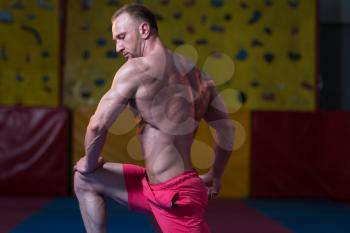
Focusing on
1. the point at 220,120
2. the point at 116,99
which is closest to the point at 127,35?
the point at 116,99

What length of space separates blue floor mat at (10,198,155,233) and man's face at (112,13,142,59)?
2.15m

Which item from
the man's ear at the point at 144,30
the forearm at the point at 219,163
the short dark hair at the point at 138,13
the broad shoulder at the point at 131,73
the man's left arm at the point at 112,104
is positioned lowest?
the forearm at the point at 219,163

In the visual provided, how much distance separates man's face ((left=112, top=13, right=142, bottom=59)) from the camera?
91.9 inches

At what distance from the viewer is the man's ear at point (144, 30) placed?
234cm

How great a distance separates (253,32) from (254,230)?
299 centimetres

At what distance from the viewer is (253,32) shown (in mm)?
6812

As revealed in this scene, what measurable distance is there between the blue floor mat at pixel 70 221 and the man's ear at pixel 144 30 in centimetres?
219

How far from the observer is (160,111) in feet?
7.68

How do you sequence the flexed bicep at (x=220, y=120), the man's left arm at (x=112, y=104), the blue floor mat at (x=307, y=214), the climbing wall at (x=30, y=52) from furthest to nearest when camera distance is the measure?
the climbing wall at (x=30, y=52) < the blue floor mat at (x=307, y=214) < the flexed bicep at (x=220, y=120) < the man's left arm at (x=112, y=104)

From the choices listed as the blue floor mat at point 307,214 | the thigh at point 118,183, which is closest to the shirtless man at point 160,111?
the thigh at point 118,183

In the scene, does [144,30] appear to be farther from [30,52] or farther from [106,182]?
[30,52]

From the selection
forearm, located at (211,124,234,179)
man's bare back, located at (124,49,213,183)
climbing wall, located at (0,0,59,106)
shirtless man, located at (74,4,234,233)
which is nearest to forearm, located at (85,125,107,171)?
shirtless man, located at (74,4,234,233)

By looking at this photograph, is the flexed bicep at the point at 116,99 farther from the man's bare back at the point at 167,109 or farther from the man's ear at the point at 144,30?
the man's ear at the point at 144,30

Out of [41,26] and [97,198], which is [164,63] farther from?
[41,26]
